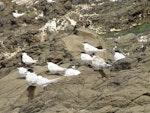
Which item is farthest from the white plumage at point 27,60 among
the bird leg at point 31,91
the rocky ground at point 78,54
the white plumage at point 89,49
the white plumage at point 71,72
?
the bird leg at point 31,91

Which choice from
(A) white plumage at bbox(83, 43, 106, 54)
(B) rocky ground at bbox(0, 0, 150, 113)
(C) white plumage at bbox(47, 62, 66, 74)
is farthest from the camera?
(A) white plumage at bbox(83, 43, 106, 54)

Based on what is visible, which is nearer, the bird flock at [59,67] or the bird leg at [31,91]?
the bird leg at [31,91]

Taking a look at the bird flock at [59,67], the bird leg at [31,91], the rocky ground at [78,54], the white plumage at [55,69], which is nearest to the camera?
the rocky ground at [78,54]

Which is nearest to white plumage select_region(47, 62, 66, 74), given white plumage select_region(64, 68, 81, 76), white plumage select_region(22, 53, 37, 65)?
white plumage select_region(64, 68, 81, 76)

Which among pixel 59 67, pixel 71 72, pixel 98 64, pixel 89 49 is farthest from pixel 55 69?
pixel 98 64

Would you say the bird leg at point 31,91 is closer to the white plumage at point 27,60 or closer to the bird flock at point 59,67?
the bird flock at point 59,67

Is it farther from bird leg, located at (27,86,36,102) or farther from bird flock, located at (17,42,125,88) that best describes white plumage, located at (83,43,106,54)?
bird leg, located at (27,86,36,102)
